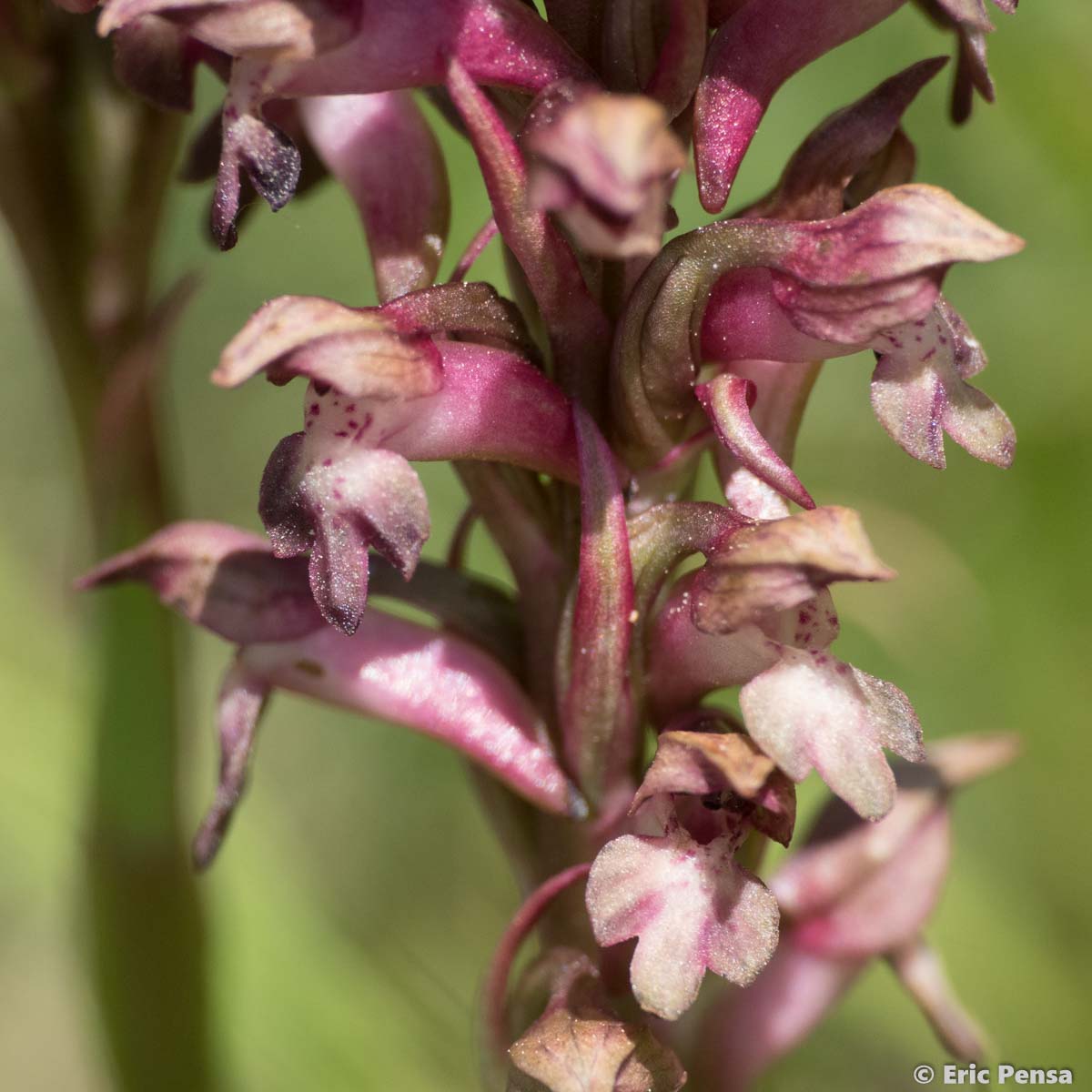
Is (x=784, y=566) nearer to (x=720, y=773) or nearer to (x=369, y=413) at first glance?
(x=720, y=773)

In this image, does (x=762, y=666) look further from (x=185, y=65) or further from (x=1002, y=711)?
(x=1002, y=711)

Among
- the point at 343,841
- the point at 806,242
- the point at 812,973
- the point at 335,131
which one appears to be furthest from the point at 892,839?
the point at 343,841

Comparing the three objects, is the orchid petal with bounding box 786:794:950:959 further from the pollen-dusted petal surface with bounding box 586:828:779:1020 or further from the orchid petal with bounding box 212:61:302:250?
the orchid petal with bounding box 212:61:302:250

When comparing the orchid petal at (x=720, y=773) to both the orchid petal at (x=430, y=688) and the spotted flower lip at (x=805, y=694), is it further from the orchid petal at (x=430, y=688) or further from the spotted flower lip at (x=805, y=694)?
the orchid petal at (x=430, y=688)

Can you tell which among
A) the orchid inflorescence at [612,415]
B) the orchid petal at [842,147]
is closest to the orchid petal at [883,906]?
the orchid inflorescence at [612,415]

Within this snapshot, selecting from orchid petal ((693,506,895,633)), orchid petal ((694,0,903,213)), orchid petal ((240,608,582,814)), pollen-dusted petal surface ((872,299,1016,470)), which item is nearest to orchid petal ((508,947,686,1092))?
orchid petal ((240,608,582,814))

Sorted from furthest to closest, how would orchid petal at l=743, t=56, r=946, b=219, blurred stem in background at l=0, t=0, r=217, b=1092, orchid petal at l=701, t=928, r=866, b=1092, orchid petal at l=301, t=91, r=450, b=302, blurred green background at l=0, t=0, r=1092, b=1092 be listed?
blurred green background at l=0, t=0, r=1092, b=1092
blurred stem in background at l=0, t=0, r=217, b=1092
orchid petal at l=701, t=928, r=866, b=1092
orchid petal at l=301, t=91, r=450, b=302
orchid petal at l=743, t=56, r=946, b=219

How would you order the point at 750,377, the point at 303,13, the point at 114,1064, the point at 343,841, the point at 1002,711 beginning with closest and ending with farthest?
the point at 303,13, the point at 750,377, the point at 114,1064, the point at 1002,711, the point at 343,841

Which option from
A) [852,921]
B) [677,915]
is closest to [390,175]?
[677,915]
